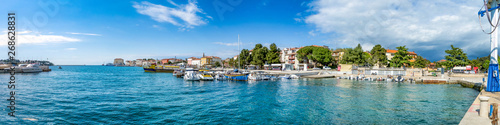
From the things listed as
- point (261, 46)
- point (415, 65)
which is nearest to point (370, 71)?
point (415, 65)

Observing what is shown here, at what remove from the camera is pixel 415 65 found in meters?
70.7

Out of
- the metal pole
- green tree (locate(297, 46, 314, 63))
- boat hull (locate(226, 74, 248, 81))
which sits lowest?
boat hull (locate(226, 74, 248, 81))

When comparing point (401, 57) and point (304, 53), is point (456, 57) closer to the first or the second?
point (401, 57)

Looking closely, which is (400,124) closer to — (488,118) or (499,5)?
(488,118)

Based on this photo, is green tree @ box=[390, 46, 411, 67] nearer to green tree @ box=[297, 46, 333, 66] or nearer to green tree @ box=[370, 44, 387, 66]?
green tree @ box=[370, 44, 387, 66]

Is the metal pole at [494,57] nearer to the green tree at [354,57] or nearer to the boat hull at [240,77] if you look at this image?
the boat hull at [240,77]

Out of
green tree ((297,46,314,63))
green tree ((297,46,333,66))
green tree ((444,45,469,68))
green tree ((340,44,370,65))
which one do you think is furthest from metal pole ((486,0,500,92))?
green tree ((297,46,314,63))

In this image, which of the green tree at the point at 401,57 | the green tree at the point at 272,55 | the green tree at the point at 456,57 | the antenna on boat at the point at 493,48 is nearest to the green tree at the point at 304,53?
the green tree at the point at 272,55

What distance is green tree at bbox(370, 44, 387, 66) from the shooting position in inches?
2469

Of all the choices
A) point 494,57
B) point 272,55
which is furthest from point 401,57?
point 494,57

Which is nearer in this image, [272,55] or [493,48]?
[493,48]

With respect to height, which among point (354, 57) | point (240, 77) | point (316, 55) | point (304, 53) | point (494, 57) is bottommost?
point (240, 77)

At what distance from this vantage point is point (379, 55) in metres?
65.1

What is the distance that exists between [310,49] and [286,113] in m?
64.3
